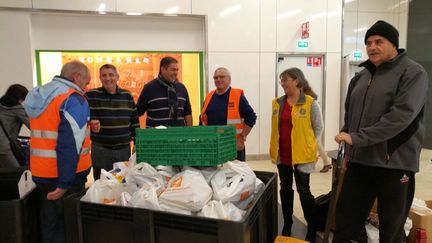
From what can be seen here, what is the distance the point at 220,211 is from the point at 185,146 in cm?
38

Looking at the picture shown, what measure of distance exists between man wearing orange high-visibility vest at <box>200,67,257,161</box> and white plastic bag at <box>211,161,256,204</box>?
1.65m

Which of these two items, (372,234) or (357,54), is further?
(357,54)

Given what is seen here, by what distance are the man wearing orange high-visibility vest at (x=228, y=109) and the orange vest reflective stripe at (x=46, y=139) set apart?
1.53 m

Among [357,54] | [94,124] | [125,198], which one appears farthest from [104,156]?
[357,54]

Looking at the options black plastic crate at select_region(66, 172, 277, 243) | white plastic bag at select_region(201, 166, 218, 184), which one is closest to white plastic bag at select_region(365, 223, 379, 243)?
black plastic crate at select_region(66, 172, 277, 243)

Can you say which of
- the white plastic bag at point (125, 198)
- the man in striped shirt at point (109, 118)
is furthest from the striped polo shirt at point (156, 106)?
the white plastic bag at point (125, 198)

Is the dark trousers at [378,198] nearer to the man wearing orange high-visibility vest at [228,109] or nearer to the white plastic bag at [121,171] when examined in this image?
the man wearing orange high-visibility vest at [228,109]

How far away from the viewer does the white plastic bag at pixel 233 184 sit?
1.37 metres

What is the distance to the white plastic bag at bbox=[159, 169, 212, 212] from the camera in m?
1.25

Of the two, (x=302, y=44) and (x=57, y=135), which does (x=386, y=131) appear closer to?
(x=57, y=135)

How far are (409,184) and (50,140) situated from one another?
85.2 inches

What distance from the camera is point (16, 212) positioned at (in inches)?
74.2

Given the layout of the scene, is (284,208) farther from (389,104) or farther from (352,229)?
(389,104)

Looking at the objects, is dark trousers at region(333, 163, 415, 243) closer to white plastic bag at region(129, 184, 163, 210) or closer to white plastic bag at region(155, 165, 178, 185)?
white plastic bag at region(155, 165, 178, 185)
